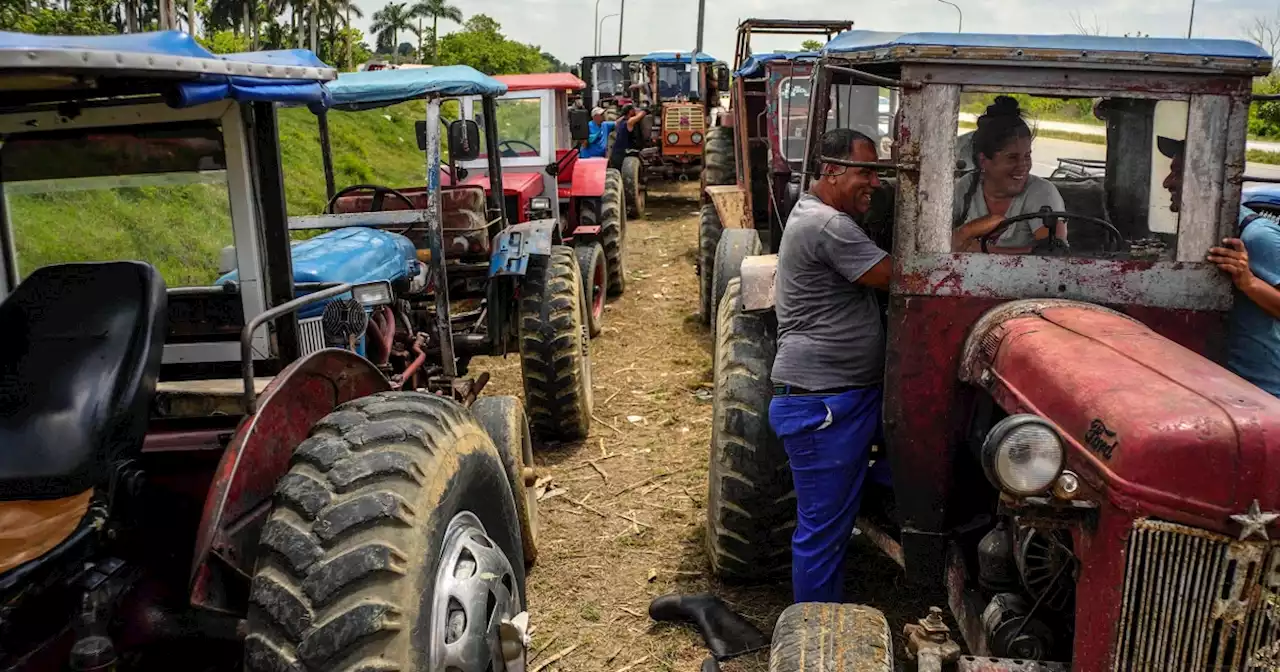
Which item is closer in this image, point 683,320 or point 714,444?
point 714,444

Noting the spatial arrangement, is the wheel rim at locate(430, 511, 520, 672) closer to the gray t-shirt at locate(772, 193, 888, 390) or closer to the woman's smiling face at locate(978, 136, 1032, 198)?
the gray t-shirt at locate(772, 193, 888, 390)

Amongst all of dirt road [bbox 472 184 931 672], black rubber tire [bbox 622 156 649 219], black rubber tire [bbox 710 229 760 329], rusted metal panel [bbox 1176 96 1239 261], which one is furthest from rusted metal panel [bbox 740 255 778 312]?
black rubber tire [bbox 622 156 649 219]

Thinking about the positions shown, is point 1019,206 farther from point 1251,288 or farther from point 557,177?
point 557,177

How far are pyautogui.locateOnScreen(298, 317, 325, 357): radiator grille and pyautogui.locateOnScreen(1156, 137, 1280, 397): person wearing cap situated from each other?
11.8ft

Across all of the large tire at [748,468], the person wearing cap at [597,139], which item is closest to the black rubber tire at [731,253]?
the large tire at [748,468]

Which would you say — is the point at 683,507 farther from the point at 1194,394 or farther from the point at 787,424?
the point at 1194,394

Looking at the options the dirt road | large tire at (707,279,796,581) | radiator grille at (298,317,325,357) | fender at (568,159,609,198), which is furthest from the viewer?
fender at (568,159,609,198)

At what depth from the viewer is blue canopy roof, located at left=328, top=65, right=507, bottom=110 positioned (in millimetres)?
6246

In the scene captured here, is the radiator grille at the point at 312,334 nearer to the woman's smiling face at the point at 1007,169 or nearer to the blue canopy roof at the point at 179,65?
the blue canopy roof at the point at 179,65

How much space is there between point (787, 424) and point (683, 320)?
21.4ft

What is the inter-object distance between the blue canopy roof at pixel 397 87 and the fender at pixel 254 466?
126 inches

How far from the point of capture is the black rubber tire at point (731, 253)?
784cm

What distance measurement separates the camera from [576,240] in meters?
10.6

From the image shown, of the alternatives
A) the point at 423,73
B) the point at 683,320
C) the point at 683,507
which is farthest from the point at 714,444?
the point at 683,320
